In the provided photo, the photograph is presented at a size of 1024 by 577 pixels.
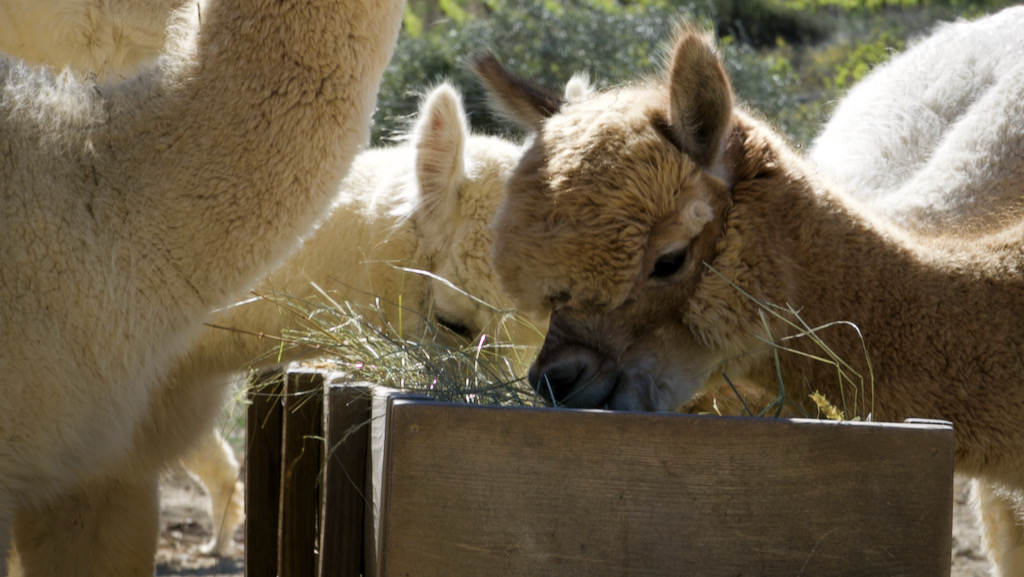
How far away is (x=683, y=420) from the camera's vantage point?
5.87ft

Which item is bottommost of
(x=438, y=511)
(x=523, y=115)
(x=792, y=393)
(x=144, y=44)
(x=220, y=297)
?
(x=438, y=511)

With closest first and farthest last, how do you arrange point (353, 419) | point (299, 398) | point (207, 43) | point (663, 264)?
point (663, 264) → point (353, 419) → point (207, 43) → point (299, 398)

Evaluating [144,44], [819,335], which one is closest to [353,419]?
[819,335]

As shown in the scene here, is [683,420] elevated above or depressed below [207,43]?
below

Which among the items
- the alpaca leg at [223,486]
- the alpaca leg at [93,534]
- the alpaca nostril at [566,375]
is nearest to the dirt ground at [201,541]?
the alpaca leg at [223,486]

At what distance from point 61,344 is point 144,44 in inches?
66.3

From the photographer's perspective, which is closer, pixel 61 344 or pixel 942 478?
pixel 942 478

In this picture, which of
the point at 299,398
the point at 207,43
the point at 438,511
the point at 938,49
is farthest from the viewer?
the point at 938,49

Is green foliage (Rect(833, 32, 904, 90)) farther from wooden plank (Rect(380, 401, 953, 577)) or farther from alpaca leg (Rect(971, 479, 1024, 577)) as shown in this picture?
wooden plank (Rect(380, 401, 953, 577))

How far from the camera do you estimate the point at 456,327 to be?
346 centimetres

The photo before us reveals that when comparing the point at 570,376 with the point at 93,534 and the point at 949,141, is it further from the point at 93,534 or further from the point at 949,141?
the point at 93,534

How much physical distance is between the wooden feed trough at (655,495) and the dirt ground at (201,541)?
3.10 metres

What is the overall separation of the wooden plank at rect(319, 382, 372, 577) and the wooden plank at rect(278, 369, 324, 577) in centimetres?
42

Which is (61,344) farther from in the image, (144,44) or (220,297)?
(144,44)
